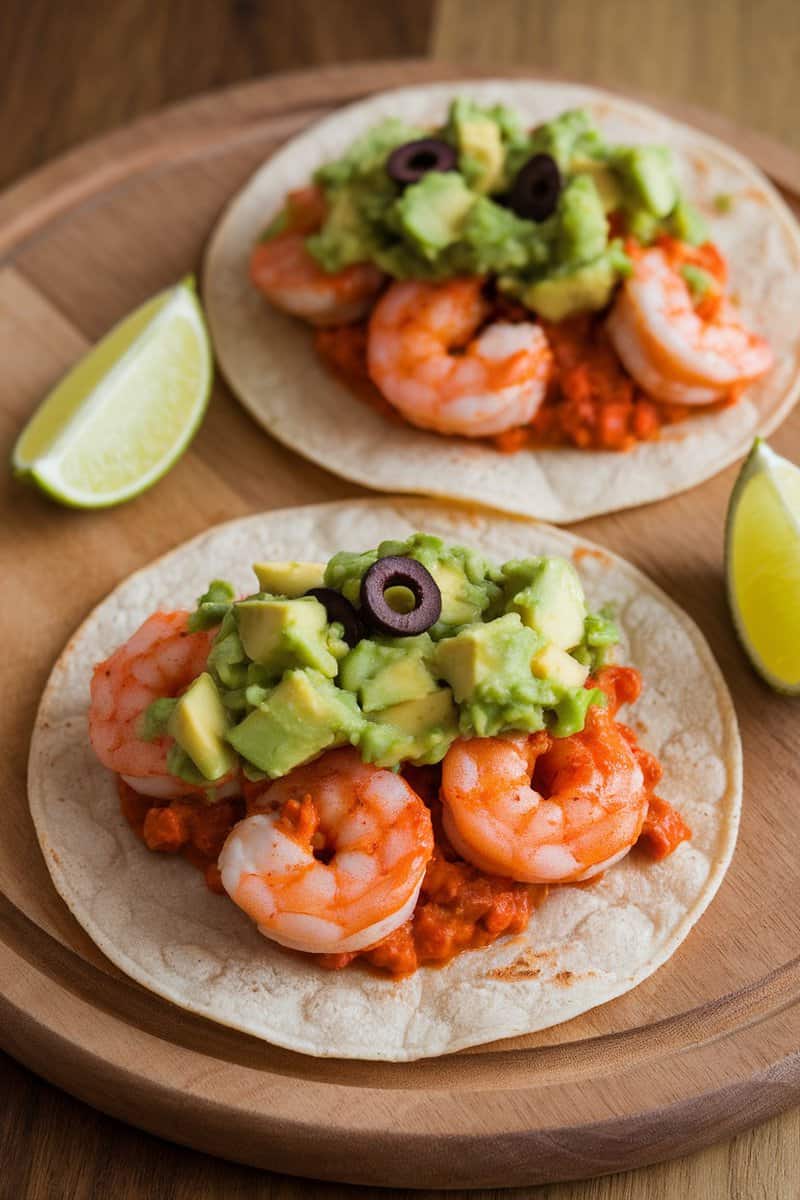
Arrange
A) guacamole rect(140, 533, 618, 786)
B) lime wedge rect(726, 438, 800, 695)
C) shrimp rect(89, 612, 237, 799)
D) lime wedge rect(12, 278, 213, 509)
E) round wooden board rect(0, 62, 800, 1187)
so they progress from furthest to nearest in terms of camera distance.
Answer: lime wedge rect(12, 278, 213, 509) → lime wedge rect(726, 438, 800, 695) → shrimp rect(89, 612, 237, 799) → guacamole rect(140, 533, 618, 786) → round wooden board rect(0, 62, 800, 1187)

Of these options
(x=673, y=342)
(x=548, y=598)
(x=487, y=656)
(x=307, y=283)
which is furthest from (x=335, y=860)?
(x=307, y=283)

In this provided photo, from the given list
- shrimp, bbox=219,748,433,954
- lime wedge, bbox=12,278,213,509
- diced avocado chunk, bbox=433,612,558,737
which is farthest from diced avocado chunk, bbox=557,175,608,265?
shrimp, bbox=219,748,433,954

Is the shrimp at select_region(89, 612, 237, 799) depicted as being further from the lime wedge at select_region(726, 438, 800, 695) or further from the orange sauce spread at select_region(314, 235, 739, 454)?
the lime wedge at select_region(726, 438, 800, 695)

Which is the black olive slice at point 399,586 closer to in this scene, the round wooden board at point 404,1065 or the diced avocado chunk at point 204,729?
the diced avocado chunk at point 204,729

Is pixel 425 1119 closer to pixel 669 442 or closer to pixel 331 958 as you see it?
pixel 331 958

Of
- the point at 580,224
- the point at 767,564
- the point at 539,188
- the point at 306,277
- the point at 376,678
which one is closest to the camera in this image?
the point at 376,678

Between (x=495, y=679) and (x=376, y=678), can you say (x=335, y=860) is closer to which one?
(x=376, y=678)
